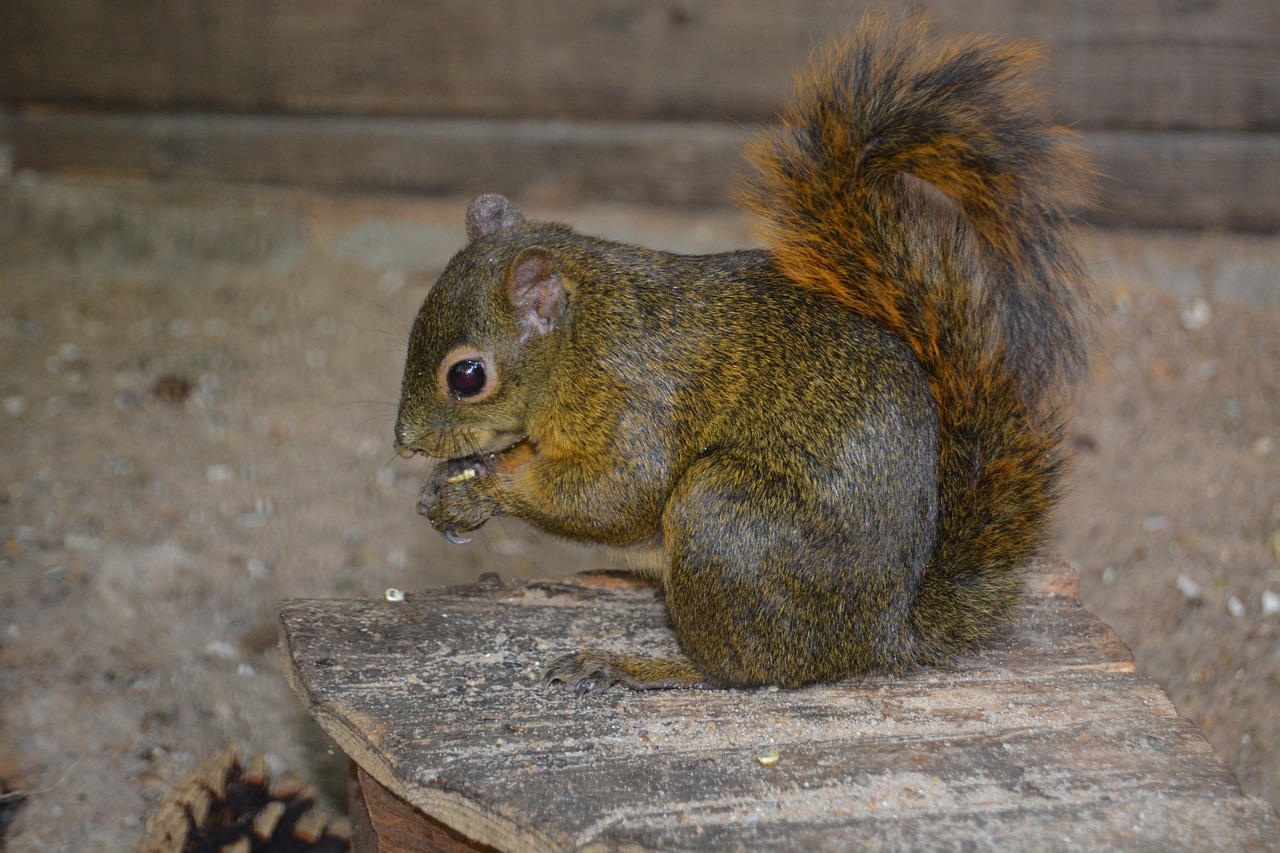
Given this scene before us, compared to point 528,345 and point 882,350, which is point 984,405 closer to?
point 882,350

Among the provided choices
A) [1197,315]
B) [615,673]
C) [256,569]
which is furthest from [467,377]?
[1197,315]

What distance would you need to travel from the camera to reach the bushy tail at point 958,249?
63.2 inches

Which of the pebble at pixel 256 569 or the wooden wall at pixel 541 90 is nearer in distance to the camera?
the pebble at pixel 256 569

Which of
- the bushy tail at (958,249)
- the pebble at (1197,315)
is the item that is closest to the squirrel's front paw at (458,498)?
the bushy tail at (958,249)

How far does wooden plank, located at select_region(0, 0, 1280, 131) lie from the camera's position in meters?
3.73

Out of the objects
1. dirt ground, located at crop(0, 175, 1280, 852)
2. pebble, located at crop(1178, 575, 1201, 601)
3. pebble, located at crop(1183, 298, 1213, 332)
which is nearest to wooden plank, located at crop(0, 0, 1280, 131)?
dirt ground, located at crop(0, 175, 1280, 852)

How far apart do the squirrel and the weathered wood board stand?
0.28ft

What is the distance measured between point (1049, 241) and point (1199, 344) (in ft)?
8.07

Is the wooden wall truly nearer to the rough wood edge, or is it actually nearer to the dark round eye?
the dark round eye

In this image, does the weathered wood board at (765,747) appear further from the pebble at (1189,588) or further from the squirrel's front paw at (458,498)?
the pebble at (1189,588)

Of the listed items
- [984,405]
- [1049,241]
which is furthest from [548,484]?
[1049,241]

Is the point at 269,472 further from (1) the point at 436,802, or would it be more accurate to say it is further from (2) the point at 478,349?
(1) the point at 436,802

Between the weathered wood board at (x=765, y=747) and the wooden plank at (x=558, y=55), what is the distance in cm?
250

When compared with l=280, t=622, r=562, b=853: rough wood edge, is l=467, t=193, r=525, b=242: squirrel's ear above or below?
above
